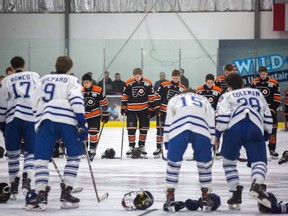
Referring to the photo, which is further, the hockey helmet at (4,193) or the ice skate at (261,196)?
the hockey helmet at (4,193)

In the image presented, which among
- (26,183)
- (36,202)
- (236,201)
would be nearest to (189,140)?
(236,201)

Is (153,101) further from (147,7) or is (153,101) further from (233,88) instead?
(147,7)

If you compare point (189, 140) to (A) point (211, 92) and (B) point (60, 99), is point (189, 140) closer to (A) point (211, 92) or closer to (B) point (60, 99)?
(B) point (60, 99)

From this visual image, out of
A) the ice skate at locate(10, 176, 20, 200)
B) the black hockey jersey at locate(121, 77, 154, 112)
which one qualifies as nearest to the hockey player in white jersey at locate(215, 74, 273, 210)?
the ice skate at locate(10, 176, 20, 200)

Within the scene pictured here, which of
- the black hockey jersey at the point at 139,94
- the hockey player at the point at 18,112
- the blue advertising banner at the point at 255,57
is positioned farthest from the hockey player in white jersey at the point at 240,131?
the blue advertising banner at the point at 255,57

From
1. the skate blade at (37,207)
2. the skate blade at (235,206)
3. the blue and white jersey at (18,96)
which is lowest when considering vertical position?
the skate blade at (235,206)

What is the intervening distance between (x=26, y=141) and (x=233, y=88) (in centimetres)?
217

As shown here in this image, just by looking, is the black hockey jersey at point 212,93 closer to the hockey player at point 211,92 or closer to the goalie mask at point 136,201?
the hockey player at point 211,92

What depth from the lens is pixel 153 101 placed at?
14953 mm

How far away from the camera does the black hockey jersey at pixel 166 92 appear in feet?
48.7

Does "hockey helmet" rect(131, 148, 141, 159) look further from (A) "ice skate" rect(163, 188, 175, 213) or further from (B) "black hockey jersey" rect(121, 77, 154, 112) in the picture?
(A) "ice skate" rect(163, 188, 175, 213)

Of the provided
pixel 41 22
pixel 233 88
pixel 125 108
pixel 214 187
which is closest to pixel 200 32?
pixel 41 22

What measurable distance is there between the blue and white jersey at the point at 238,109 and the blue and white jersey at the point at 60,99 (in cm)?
127

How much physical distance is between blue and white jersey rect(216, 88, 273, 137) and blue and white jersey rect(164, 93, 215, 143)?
0.10 meters
